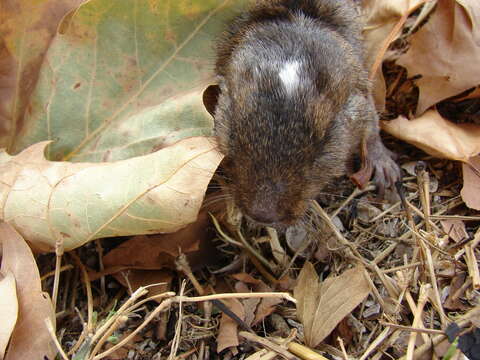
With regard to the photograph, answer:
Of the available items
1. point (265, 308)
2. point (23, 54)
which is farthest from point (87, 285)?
point (23, 54)

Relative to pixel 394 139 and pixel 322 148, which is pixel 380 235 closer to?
pixel 322 148

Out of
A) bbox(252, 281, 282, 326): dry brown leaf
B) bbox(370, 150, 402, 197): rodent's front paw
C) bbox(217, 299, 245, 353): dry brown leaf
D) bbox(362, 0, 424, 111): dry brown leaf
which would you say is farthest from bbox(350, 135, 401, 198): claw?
bbox(217, 299, 245, 353): dry brown leaf

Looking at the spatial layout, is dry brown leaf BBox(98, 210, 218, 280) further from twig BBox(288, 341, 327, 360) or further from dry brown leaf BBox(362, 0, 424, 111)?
dry brown leaf BBox(362, 0, 424, 111)

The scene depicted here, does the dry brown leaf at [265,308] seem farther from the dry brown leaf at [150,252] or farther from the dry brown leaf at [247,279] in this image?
the dry brown leaf at [150,252]

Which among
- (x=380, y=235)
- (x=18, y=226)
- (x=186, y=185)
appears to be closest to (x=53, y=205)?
(x=18, y=226)

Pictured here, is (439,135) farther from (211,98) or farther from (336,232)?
(211,98)

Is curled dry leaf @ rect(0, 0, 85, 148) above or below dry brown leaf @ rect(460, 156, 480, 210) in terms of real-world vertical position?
above
